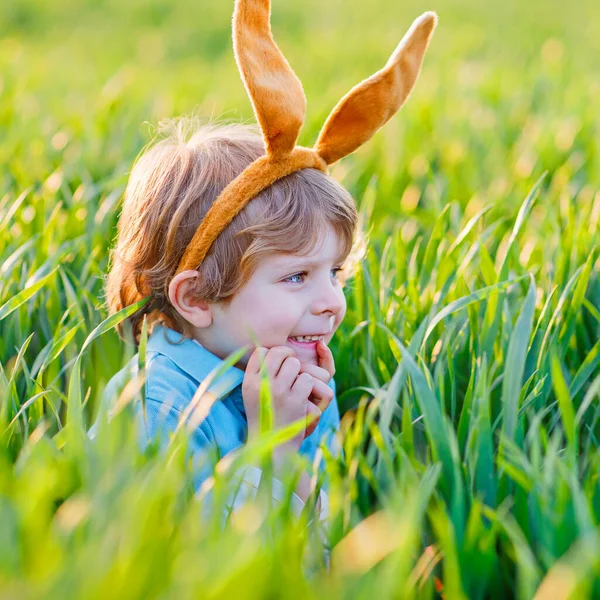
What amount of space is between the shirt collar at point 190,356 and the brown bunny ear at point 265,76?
36 centimetres

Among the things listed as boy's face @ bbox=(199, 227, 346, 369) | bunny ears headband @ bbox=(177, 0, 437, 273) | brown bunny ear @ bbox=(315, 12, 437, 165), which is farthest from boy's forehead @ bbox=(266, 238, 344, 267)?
brown bunny ear @ bbox=(315, 12, 437, 165)

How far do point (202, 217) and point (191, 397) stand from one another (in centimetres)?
30

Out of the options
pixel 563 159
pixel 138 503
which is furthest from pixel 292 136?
pixel 563 159

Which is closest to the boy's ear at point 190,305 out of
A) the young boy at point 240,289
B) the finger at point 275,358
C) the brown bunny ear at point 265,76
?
the young boy at point 240,289

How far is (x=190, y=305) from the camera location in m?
→ 1.52

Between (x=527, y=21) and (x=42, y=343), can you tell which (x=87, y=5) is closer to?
(x=527, y=21)

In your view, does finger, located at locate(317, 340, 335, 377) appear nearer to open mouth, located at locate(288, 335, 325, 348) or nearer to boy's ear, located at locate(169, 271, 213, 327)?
open mouth, located at locate(288, 335, 325, 348)

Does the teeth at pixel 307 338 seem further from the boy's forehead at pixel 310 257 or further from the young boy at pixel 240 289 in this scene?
the boy's forehead at pixel 310 257

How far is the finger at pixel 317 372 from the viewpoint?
57.9 inches

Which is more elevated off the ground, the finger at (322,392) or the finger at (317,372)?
the finger at (317,372)

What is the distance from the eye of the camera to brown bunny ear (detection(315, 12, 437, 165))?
5.14 ft

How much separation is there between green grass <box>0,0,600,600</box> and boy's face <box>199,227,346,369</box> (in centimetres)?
12

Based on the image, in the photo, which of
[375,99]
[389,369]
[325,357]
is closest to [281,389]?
[325,357]

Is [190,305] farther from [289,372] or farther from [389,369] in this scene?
[389,369]
